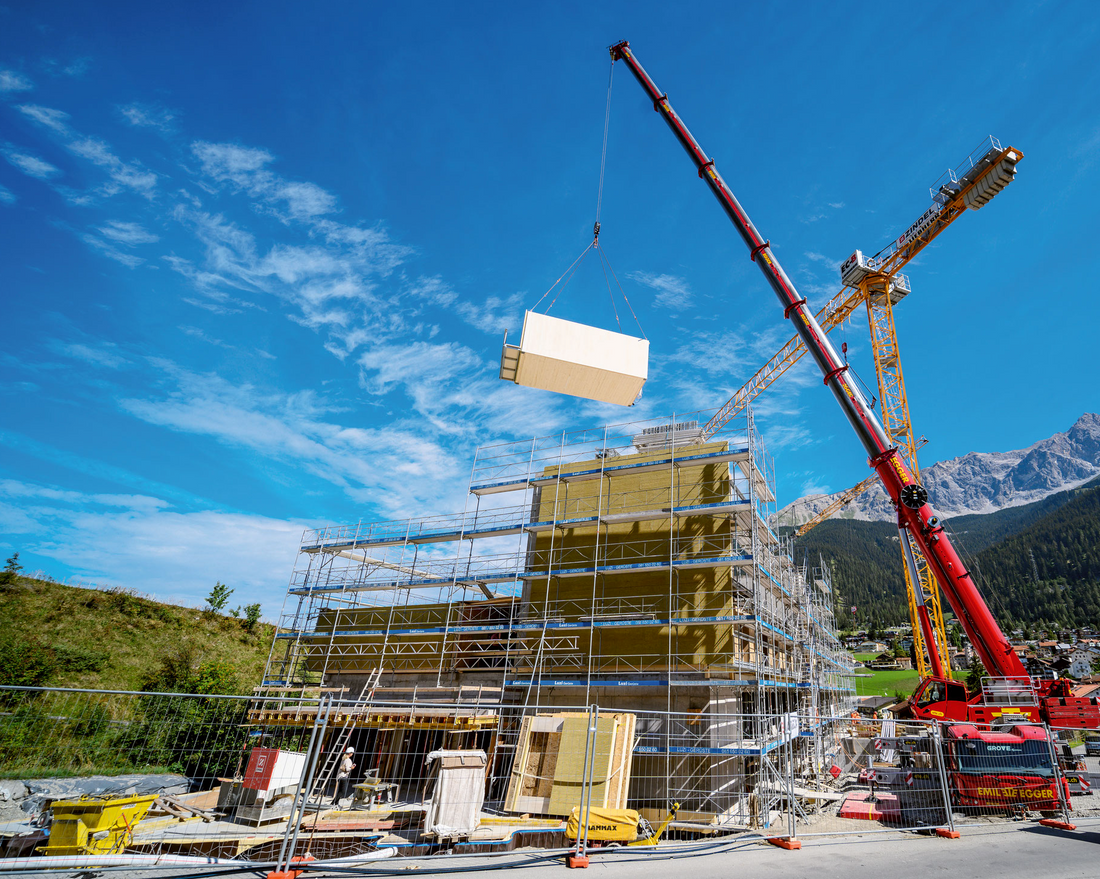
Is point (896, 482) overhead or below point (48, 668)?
overhead

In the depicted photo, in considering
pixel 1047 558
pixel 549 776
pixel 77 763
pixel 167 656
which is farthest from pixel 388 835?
pixel 1047 558

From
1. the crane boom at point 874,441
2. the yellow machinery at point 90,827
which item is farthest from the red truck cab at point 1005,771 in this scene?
the yellow machinery at point 90,827

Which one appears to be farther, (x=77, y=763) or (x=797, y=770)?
(x=797, y=770)

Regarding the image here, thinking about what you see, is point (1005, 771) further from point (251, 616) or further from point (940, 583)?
point (251, 616)

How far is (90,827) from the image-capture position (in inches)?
337

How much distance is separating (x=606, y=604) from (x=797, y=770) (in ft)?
28.2

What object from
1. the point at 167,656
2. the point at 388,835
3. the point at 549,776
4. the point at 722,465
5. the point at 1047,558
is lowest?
the point at 388,835

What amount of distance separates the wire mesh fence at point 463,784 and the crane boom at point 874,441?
2218 millimetres

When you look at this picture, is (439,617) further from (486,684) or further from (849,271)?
(849,271)

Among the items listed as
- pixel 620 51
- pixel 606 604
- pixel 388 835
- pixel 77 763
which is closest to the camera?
pixel 388 835

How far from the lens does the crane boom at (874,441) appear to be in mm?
13180

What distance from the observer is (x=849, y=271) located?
3225cm

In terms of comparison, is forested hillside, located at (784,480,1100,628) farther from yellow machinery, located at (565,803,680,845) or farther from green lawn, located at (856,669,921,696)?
yellow machinery, located at (565,803,680,845)

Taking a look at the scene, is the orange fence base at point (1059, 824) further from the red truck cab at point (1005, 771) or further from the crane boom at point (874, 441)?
the crane boom at point (874, 441)
